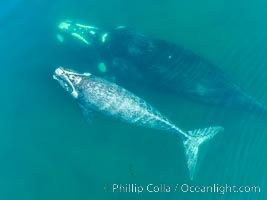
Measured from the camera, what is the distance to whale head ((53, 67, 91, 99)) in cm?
1795

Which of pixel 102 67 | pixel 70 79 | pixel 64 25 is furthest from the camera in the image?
pixel 64 25

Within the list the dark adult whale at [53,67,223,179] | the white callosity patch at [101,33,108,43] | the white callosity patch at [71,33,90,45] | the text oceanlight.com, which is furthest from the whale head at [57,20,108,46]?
the text oceanlight.com

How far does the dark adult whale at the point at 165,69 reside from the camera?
17.9 m

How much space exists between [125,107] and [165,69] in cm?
241

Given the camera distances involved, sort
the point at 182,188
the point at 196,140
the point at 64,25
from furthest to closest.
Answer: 1. the point at 64,25
2. the point at 196,140
3. the point at 182,188

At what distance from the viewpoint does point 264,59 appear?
19.0 metres

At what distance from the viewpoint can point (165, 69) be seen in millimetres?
18219

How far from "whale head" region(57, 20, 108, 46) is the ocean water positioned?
0.49 m

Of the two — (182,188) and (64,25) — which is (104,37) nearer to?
(64,25)

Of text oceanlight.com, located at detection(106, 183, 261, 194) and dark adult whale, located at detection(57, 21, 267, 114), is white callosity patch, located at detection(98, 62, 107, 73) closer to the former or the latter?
dark adult whale, located at detection(57, 21, 267, 114)

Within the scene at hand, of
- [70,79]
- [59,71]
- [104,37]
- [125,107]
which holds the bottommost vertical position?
[125,107]

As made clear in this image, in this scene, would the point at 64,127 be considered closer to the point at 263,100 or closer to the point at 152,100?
the point at 152,100

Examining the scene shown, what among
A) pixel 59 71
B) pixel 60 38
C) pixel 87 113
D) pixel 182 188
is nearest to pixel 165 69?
pixel 87 113

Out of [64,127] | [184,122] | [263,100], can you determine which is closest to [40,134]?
[64,127]
